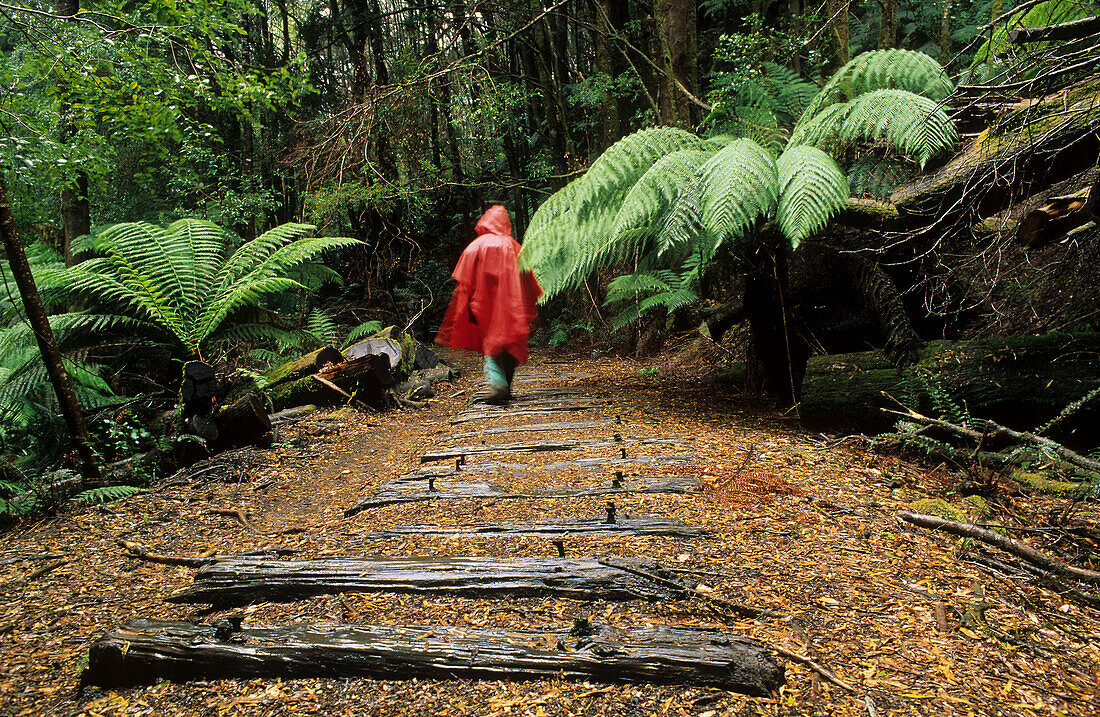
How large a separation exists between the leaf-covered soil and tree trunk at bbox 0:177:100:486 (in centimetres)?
40

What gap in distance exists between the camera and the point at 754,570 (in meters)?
1.95

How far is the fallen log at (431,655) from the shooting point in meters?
1.45

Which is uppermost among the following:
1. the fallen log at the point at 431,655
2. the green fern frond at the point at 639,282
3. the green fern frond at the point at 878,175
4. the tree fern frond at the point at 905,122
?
the tree fern frond at the point at 905,122

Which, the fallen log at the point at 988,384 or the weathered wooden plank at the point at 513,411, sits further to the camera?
the weathered wooden plank at the point at 513,411

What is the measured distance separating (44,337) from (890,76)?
559cm

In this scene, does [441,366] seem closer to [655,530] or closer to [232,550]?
[232,550]

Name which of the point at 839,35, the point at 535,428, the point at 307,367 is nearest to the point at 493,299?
the point at 535,428

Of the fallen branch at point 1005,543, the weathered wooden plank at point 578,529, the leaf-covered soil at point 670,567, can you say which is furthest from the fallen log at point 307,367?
the fallen branch at point 1005,543

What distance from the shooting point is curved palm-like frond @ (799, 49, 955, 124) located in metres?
3.64

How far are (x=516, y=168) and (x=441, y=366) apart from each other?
184 inches

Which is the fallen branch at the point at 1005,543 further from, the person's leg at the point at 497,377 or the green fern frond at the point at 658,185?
the person's leg at the point at 497,377

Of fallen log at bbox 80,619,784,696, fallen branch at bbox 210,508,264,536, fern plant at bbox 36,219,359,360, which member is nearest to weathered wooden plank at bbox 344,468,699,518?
fallen branch at bbox 210,508,264,536

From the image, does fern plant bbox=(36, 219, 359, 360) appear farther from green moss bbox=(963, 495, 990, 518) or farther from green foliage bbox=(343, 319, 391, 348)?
green moss bbox=(963, 495, 990, 518)

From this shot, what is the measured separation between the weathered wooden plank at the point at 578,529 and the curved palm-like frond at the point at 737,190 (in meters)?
1.72
